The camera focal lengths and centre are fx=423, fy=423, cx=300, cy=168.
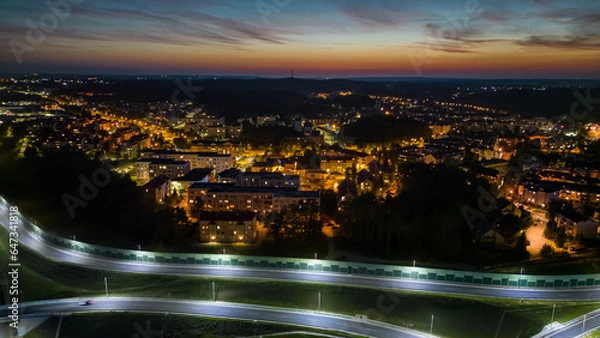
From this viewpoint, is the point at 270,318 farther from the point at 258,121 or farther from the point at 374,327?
the point at 258,121

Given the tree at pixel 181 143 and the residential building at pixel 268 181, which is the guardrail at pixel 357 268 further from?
the tree at pixel 181 143

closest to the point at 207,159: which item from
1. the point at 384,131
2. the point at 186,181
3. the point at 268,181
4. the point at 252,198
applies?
the point at 186,181

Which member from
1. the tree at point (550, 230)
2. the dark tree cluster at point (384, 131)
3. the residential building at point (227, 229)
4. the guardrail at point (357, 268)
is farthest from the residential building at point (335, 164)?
the guardrail at point (357, 268)

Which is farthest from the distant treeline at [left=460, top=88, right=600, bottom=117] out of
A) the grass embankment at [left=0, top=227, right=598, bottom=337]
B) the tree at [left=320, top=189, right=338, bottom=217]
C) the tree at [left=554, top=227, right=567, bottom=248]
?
the grass embankment at [left=0, top=227, right=598, bottom=337]

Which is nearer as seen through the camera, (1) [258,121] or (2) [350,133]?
(2) [350,133]

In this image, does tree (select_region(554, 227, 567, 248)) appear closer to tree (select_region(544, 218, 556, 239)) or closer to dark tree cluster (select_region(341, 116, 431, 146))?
tree (select_region(544, 218, 556, 239))

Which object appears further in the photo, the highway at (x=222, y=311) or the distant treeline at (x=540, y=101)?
the distant treeline at (x=540, y=101)

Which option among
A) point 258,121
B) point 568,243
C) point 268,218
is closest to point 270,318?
point 268,218
